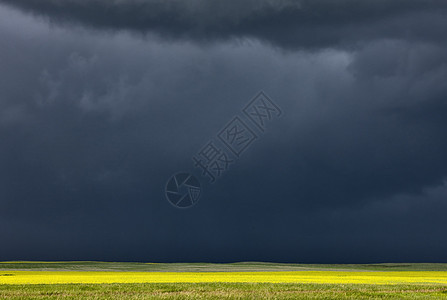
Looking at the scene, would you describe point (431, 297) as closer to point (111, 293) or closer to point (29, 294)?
point (111, 293)

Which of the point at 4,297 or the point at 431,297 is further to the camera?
the point at 431,297

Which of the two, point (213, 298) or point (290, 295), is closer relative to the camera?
point (213, 298)

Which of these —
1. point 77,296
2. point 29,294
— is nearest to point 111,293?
point 77,296

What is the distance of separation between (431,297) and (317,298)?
10.1 metres

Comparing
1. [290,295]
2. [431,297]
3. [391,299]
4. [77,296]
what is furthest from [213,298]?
[431,297]

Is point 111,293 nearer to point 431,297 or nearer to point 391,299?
point 391,299

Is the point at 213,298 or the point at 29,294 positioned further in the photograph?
the point at 29,294

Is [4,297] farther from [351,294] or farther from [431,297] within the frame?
[431,297]

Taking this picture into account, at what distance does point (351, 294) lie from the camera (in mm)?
42781

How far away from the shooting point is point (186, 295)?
40.2 m

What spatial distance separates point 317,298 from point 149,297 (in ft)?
40.7

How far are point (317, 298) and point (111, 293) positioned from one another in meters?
16.2

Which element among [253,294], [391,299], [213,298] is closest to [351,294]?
[391,299]

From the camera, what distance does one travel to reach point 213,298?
38.2 meters
